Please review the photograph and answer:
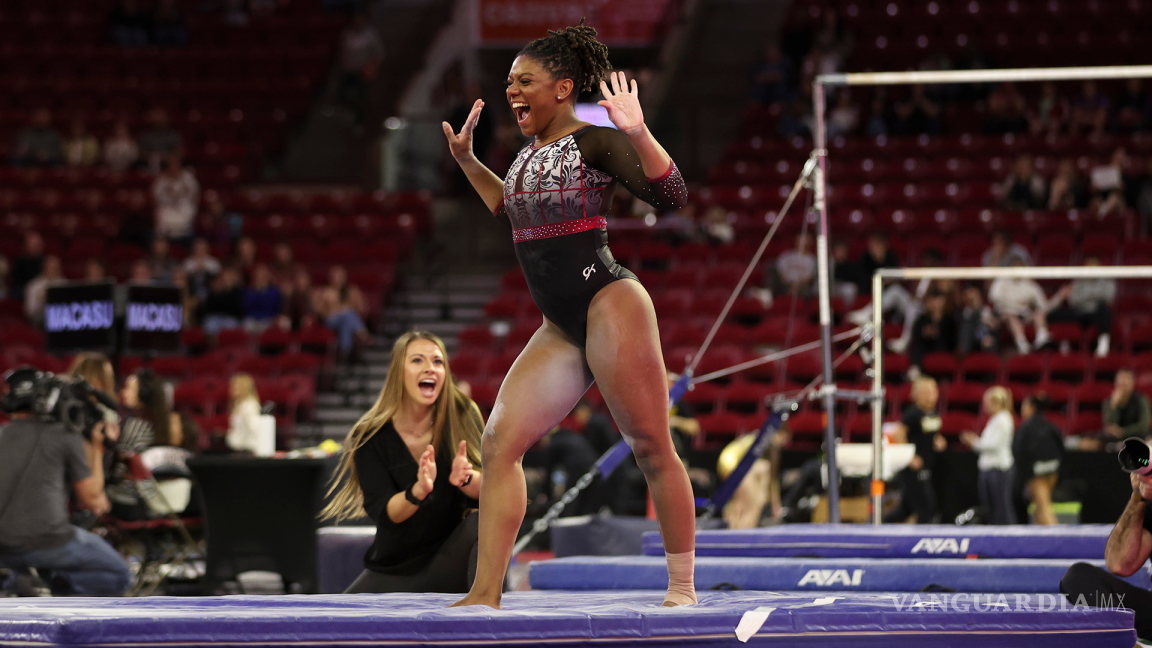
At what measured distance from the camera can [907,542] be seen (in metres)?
5.31

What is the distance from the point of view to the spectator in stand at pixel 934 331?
10.9 metres

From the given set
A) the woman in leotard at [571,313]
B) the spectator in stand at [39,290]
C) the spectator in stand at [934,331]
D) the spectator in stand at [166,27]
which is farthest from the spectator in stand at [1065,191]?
the spectator in stand at [166,27]

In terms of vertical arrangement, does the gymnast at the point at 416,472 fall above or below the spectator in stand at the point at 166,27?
below

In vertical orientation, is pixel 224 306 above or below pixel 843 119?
below

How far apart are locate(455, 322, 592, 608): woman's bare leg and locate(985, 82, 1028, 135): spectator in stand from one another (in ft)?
39.3

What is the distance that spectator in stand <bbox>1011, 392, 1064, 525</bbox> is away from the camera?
8.91 meters

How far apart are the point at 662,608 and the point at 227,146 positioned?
44.3 ft

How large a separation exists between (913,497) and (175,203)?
841cm

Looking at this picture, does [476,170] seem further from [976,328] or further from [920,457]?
[976,328]

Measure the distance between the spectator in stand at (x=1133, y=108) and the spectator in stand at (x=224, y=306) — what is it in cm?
962

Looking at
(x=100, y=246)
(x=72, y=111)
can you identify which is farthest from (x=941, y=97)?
(x=72, y=111)

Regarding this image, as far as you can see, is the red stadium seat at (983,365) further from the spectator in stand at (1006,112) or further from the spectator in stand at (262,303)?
the spectator in stand at (262,303)

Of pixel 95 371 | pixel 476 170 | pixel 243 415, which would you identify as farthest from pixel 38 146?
pixel 476 170

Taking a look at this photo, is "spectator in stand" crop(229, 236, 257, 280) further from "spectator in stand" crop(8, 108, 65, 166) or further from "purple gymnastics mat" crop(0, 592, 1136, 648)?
"purple gymnastics mat" crop(0, 592, 1136, 648)
